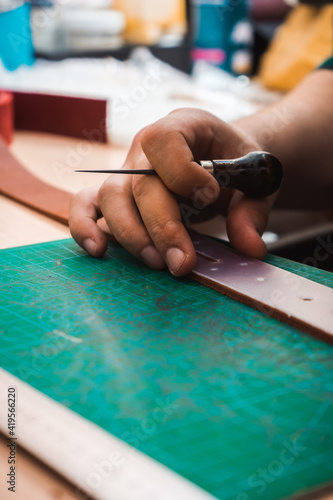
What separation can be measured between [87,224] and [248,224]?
0.68ft

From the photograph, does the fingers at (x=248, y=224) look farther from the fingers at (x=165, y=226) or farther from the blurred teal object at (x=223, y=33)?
the blurred teal object at (x=223, y=33)

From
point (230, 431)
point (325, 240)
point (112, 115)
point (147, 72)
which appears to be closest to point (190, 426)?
point (230, 431)

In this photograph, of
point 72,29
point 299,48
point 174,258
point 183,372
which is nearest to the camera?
point 183,372

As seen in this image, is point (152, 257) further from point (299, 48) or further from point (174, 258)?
point (299, 48)

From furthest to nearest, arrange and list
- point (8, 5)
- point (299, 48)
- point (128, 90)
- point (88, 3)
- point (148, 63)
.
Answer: point (88, 3) → point (8, 5) → point (299, 48) → point (148, 63) → point (128, 90)

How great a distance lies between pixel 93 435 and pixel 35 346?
14 centimetres

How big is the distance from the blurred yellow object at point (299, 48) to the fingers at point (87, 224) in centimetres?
160

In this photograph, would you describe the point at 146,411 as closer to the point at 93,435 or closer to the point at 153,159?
the point at 93,435

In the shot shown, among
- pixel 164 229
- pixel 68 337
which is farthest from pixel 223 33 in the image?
pixel 68 337

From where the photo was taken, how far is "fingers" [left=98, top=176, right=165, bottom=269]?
735mm

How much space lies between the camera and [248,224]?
2.56ft

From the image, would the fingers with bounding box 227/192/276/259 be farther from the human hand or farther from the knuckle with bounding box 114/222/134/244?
the knuckle with bounding box 114/222/134/244

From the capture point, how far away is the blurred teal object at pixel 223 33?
4281 millimetres

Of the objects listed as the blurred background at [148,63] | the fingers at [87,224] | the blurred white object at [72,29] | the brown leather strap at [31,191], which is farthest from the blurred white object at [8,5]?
the fingers at [87,224]
